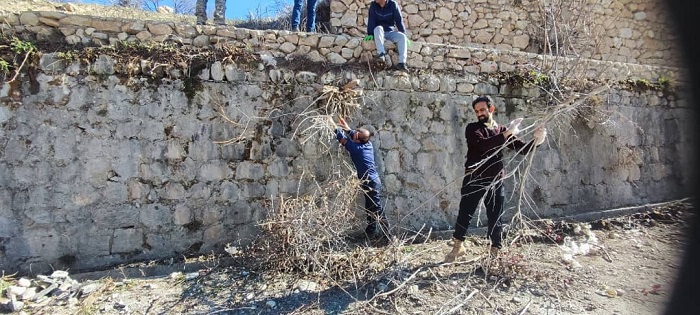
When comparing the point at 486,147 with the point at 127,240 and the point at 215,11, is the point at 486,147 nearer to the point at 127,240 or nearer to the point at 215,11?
the point at 127,240

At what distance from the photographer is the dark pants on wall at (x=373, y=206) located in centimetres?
493

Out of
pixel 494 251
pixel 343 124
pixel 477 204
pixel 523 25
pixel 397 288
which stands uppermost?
pixel 523 25

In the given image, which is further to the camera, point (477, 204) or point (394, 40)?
point (394, 40)

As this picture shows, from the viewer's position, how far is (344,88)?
5.36 meters

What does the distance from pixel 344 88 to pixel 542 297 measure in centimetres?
330

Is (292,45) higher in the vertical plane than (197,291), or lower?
higher

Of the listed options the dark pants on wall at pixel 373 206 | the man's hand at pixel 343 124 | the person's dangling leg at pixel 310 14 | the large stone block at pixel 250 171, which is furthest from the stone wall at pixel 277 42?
the dark pants on wall at pixel 373 206

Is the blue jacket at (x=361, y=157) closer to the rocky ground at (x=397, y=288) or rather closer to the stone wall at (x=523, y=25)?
the rocky ground at (x=397, y=288)

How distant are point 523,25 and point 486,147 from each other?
19.6ft

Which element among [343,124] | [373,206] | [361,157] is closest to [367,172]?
[361,157]

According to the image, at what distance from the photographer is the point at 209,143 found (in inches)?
193

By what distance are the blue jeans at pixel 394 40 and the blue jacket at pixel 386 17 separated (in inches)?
11.3

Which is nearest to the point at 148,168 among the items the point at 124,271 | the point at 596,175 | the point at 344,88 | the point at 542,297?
the point at 124,271

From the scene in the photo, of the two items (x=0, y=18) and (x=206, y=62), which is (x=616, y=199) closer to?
(x=206, y=62)
